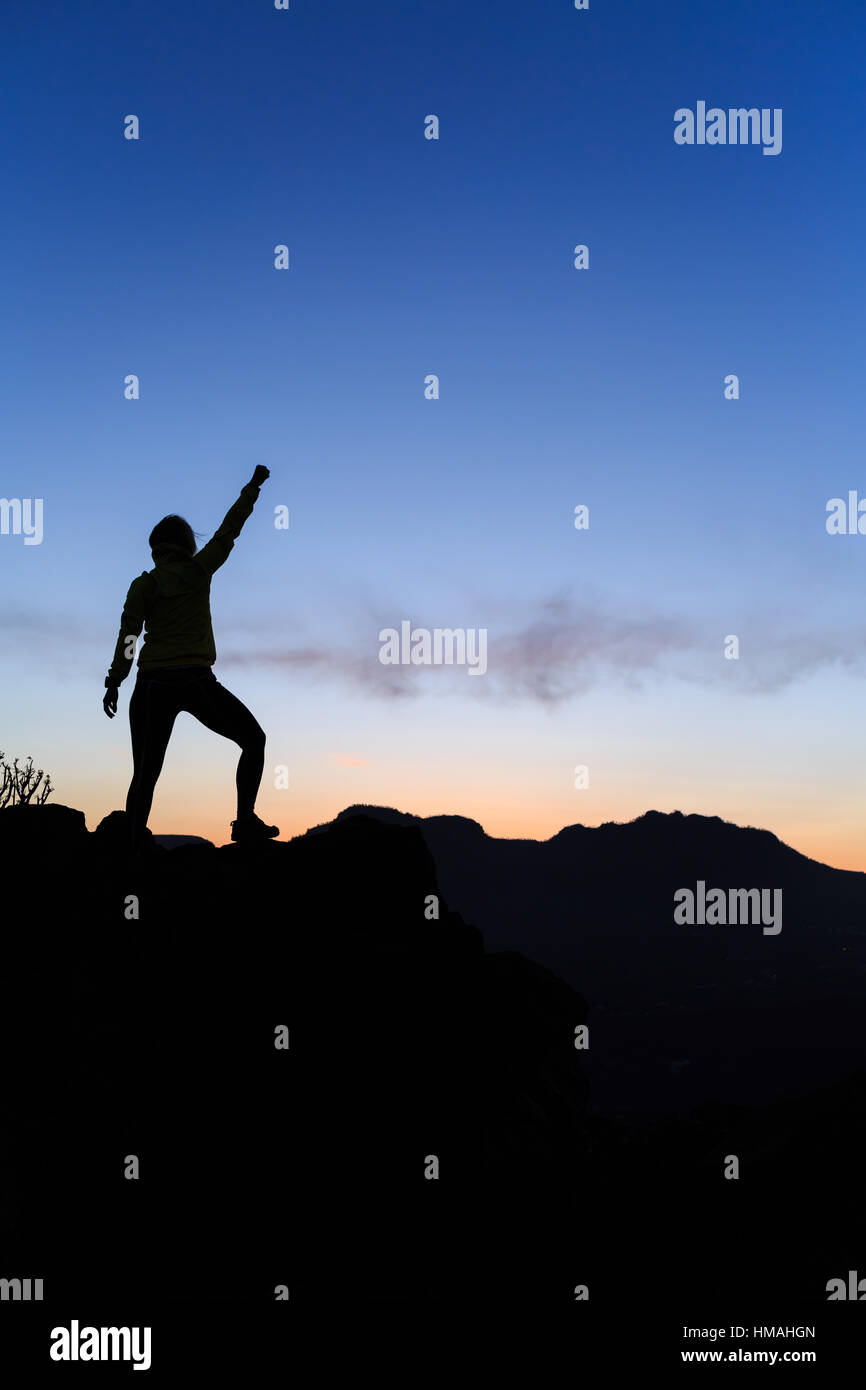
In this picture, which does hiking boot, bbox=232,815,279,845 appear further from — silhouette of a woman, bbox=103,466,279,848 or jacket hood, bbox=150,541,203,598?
jacket hood, bbox=150,541,203,598

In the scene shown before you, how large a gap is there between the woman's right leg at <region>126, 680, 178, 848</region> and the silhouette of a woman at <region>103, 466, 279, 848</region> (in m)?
0.01

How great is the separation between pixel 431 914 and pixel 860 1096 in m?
7.20

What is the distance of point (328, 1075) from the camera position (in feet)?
37.6

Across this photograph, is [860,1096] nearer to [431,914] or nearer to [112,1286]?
[431,914]

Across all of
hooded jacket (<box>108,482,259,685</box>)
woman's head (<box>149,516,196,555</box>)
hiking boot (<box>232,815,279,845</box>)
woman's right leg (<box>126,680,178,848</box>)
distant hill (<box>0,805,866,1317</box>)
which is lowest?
distant hill (<box>0,805,866,1317</box>)

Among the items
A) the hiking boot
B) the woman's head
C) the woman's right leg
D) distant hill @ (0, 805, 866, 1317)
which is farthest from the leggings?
distant hill @ (0, 805, 866, 1317)

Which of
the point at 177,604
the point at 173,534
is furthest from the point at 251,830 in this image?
the point at 173,534

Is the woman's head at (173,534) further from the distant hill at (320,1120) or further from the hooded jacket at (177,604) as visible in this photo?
the distant hill at (320,1120)

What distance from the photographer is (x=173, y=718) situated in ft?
37.0

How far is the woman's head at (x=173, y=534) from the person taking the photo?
11.2 meters

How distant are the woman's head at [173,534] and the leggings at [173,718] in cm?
150

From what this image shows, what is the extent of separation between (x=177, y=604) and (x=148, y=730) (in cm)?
153

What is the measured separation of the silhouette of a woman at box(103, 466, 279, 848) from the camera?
1111 centimetres
